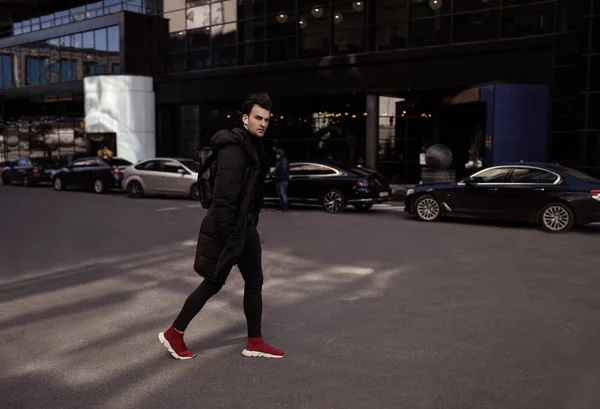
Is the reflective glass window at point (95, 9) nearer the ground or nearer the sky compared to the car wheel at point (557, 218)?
nearer the sky

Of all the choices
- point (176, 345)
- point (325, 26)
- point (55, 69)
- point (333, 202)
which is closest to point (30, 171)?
point (55, 69)

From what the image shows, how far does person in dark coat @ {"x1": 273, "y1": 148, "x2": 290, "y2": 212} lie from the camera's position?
54.2 ft

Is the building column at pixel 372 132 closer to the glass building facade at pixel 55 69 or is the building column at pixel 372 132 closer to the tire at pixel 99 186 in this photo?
the tire at pixel 99 186

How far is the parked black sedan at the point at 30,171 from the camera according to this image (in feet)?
92.1

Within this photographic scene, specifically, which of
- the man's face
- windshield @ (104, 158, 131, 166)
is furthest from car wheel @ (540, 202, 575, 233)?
windshield @ (104, 158, 131, 166)

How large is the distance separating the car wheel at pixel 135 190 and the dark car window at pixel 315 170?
7160 mm

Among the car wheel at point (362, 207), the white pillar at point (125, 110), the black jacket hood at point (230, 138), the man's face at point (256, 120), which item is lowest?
the car wheel at point (362, 207)

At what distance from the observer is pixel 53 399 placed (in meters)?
3.79

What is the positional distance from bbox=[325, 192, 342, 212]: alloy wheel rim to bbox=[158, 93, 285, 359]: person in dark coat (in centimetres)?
1191

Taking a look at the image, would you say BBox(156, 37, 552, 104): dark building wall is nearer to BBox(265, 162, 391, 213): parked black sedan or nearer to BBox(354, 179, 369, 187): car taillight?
BBox(265, 162, 391, 213): parked black sedan

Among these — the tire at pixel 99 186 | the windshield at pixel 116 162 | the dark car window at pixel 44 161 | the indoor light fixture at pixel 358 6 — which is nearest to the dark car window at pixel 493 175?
the indoor light fixture at pixel 358 6

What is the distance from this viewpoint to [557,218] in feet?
40.0

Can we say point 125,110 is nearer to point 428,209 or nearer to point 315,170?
point 315,170

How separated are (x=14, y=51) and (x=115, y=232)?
33642mm
